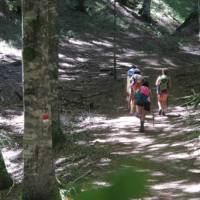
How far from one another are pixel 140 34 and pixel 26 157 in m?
26.7

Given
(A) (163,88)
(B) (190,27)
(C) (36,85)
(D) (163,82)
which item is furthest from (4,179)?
(B) (190,27)

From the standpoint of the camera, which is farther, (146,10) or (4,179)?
(146,10)

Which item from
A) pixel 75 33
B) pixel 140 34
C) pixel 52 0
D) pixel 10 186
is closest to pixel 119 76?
pixel 75 33

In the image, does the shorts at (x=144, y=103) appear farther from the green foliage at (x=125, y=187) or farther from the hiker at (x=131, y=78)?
the green foliage at (x=125, y=187)

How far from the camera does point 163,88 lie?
14.8 m

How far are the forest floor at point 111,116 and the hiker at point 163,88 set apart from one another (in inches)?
14.5

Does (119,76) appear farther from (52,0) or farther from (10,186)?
(10,186)

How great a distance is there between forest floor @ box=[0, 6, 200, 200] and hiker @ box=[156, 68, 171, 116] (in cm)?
37

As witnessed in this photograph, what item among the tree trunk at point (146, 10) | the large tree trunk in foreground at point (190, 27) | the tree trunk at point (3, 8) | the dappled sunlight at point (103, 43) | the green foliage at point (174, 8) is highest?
the green foliage at point (174, 8)

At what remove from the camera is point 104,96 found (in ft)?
64.5

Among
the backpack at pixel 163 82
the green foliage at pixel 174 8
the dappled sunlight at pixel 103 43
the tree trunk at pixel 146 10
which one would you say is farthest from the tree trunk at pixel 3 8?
the backpack at pixel 163 82

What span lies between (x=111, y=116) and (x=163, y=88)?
237cm

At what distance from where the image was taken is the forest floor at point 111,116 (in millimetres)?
9117

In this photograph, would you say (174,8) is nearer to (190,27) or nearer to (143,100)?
(190,27)
